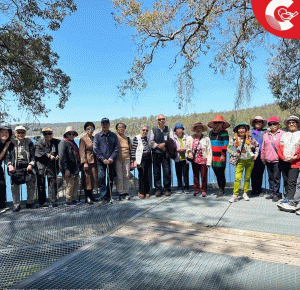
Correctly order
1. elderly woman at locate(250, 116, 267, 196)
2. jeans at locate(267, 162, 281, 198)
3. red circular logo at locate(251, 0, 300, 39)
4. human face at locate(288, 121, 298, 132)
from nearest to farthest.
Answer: human face at locate(288, 121, 298, 132) < jeans at locate(267, 162, 281, 198) < red circular logo at locate(251, 0, 300, 39) < elderly woman at locate(250, 116, 267, 196)

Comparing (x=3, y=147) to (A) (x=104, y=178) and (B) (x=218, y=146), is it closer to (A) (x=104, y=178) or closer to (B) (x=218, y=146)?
(A) (x=104, y=178)

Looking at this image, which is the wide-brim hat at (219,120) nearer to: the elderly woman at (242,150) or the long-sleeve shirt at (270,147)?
the elderly woman at (242,150)

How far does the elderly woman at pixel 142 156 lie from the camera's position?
505 centimetres

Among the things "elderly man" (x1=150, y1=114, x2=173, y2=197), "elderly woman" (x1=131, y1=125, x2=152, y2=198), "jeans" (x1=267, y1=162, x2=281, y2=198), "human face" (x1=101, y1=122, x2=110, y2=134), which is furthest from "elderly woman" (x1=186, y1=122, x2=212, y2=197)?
"human face" (x1=101, y1=122, x2=110, y2=134)

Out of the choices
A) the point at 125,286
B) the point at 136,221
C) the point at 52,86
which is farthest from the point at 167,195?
the point at 52,86

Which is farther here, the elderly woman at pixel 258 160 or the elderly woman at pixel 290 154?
the elderly woman at pixel 258 160

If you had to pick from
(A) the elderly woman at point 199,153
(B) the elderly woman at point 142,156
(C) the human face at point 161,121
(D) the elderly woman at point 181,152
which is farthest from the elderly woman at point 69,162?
(A) the elderly woman at point 199,153

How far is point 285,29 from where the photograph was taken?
5.09 m

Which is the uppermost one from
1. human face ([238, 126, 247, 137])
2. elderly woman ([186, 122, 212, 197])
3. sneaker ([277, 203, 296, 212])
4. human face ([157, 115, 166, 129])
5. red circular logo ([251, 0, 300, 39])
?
red circular logo ([251, 0, 300, 39])

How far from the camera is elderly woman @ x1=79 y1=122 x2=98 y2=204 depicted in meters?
4.83

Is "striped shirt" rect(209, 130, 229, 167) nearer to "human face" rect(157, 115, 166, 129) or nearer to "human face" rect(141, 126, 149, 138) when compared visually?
"human face" rect(157, 115, 166, 129)

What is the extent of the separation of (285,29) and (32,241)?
5.84 metres

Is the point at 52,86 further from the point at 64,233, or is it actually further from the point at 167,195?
the point at 64,233

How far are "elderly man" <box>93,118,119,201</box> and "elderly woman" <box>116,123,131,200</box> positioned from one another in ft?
0.53
